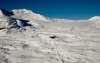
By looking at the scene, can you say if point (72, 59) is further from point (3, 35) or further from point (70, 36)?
point (3, 35)

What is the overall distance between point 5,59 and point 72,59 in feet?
16.7

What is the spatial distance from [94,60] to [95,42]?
6484mm

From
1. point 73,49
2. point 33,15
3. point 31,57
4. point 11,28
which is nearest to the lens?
point 31,57

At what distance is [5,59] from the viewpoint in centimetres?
1193

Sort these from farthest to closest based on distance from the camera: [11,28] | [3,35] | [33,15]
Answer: [33,15]
[11,28]
[3,35]

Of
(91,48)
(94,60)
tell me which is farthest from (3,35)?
(94,60)

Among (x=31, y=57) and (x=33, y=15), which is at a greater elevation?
(x=33, y=15)

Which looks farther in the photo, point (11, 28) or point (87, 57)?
point (11, 28)

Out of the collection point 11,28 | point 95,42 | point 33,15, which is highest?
point 33,15

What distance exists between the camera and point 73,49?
15.9 m

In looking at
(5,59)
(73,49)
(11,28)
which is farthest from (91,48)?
(11,28)

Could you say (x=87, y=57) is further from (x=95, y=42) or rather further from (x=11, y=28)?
(x=11, y=28)

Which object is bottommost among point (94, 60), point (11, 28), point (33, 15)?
point (94, 60)

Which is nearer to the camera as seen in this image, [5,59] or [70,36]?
[5,59]
